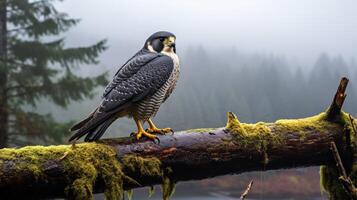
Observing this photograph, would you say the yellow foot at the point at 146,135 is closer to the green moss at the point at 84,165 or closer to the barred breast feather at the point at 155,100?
the green moss at the point at 84,165

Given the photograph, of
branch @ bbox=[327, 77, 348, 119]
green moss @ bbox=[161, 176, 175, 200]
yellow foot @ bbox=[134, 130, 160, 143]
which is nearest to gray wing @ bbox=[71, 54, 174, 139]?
yellow foot @ bbox=[134, 130, 160, 143]

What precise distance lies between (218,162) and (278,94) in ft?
50.5

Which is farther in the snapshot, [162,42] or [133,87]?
[162,42]

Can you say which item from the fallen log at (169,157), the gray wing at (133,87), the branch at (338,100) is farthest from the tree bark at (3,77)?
the branch at (338,100)

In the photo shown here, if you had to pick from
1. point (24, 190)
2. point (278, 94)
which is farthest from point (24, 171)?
point (278, 94)

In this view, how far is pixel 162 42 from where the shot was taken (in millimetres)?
3674

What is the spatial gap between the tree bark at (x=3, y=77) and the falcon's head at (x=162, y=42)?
36.0ft

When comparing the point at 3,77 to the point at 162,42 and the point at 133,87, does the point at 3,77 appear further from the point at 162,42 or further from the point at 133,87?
the point at 133,87

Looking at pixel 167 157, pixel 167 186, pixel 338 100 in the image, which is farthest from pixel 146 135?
pixel 338 100

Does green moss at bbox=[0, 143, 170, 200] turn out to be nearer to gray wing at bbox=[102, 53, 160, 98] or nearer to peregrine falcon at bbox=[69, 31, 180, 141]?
peregrine falcon at bbox=[69, 31, 180, 141]

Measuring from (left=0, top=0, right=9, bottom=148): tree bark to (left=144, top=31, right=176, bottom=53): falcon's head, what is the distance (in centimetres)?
1096

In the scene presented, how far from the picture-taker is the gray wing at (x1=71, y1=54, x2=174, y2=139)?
128 inches

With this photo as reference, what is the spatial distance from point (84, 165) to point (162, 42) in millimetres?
1227

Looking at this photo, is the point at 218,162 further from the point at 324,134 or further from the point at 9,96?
the point at 9,96
